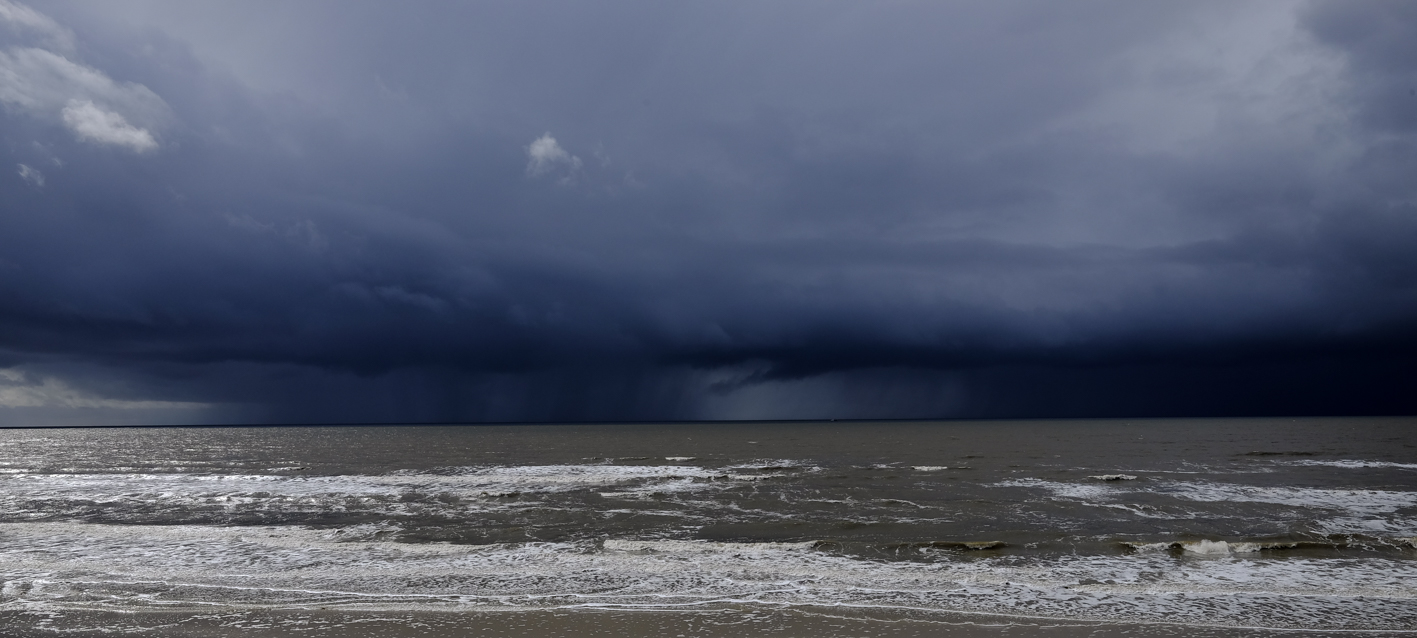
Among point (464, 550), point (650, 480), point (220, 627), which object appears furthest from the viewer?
point (650, 480)

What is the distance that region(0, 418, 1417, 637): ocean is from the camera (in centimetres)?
1198

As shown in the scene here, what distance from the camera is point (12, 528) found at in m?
22.4

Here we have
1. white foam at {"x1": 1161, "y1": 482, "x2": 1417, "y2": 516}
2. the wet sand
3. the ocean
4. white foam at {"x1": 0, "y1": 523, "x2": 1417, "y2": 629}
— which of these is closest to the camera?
the wet sand

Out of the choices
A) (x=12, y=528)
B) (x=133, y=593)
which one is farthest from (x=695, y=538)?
(x=12, y=528)

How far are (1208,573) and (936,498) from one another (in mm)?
13956

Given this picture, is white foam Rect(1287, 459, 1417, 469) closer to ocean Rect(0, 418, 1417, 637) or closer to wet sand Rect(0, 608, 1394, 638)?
ocean Rect(0, 418, 1417, 637)

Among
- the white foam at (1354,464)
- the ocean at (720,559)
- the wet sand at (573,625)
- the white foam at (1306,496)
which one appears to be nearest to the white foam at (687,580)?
the ocean at (720,559)

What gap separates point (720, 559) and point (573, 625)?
19.4 ft

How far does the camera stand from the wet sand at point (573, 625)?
11.1m

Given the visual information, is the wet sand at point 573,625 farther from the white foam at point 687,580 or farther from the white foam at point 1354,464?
the white foam at point 1354,464

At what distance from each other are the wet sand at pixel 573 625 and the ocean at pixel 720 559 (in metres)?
0.07

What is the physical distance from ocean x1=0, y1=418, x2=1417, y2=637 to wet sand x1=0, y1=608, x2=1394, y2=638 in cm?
7

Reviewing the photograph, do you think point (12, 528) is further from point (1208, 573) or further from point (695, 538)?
point (1208, 573)

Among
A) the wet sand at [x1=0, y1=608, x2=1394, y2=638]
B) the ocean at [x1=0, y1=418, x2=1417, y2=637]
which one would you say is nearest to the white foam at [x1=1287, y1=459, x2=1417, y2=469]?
the ocean at [x1=0, y1=418, x2=1417, y2=637]
